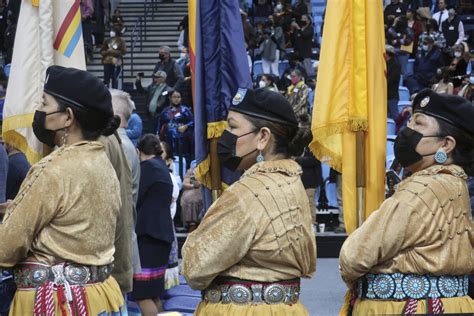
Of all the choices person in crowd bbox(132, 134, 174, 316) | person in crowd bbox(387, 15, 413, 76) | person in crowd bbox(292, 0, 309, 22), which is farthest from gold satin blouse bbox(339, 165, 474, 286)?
person in crowd bbox(292, 0, 309, 22)

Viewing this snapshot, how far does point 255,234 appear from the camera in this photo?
457 centimetres

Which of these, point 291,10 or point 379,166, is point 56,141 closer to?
point 379,166

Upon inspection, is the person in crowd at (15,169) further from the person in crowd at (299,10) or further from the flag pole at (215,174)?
the person in crowd at (299,10)

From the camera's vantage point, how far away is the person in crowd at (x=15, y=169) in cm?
809

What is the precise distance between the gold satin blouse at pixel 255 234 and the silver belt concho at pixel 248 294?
46mm

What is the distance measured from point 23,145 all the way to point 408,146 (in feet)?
10.1

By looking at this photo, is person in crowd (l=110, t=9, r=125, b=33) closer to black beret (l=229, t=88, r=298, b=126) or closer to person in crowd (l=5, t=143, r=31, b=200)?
person in crowd (l=5, t=143, r=31, b=200)

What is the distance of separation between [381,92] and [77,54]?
7.27ft

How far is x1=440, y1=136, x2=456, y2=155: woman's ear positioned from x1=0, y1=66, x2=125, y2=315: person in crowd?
1.67 meters

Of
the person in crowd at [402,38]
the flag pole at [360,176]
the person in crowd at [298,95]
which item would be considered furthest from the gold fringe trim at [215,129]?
the person in crowd at [402,38]

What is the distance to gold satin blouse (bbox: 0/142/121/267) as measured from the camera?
462 cm

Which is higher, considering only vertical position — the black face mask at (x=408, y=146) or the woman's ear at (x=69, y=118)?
the woman's ear at (x=69, y=118)

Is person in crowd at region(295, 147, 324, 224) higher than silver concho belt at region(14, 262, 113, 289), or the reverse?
silver concho belt at region(14, 262, 113, 289)

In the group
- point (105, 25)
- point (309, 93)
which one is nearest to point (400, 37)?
point (309, 93)
